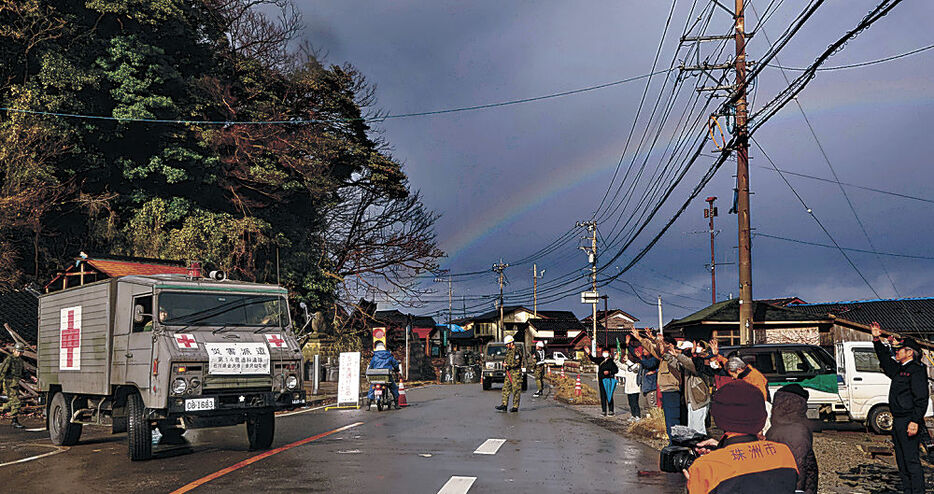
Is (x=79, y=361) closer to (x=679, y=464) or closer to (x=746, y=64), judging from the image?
(x=679, y=464)

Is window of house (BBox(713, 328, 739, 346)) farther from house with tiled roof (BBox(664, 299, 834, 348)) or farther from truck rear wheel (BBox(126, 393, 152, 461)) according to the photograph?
truck rear wheel (BBox(126, 393, 152, 461))

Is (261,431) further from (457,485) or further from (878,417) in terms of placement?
(878,417)

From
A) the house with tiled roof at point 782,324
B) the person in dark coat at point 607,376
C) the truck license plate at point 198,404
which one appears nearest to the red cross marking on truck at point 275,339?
the truck license plate at point 198,404

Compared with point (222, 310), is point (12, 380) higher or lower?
lower

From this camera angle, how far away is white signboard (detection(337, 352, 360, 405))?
23.8 metres

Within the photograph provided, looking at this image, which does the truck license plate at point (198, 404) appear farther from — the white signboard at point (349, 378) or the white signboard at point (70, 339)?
the white signboard at point (349, 378)

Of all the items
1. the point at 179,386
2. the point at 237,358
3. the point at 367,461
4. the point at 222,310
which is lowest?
the point at 367,461

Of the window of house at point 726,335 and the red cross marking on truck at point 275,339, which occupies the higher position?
the red cross marking on truck at point 275,339

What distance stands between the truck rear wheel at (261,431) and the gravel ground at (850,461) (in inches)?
278

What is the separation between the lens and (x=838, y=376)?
1723 cm

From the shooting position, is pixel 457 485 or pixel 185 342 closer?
pixel 457 485

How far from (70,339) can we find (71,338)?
76 millimetres

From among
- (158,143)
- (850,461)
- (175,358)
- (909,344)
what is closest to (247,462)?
(175,358)

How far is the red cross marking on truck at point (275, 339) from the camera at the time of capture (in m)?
12.9
